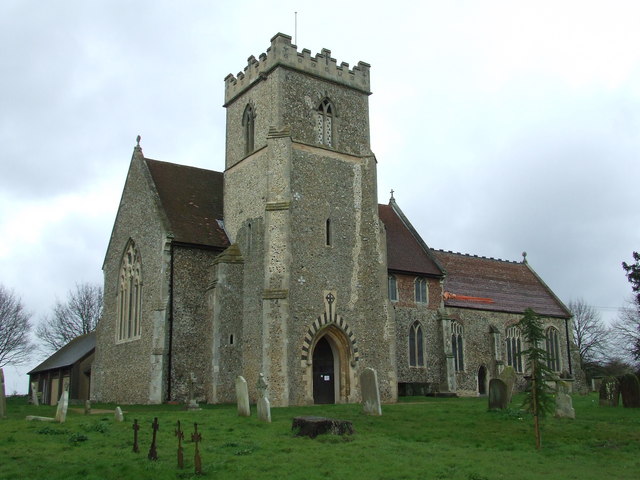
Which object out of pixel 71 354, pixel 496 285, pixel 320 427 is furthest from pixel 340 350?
pixel 71 354

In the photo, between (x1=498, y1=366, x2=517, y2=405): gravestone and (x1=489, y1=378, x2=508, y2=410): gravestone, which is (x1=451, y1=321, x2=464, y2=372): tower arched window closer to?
(x1=498, y1=366, x2=517, y2=405): gravestone

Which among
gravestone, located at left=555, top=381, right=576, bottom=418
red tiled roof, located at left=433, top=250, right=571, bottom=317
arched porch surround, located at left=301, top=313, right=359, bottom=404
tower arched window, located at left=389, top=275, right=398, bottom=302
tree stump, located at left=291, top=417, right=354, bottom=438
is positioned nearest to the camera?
tree stump, located at left=291, top=417, right=354, bottom=438

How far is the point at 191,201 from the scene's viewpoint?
30.6 m

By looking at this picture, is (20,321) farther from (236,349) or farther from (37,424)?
(37,424)

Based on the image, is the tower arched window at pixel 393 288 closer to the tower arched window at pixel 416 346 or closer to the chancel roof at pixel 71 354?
the tower arched window at pixel 416 346

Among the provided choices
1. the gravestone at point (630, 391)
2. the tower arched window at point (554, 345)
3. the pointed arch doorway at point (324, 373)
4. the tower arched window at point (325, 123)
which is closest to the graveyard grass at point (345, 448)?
the gravestone at point (630, 391)

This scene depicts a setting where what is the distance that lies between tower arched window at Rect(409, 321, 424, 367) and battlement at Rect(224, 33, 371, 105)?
12.1 m

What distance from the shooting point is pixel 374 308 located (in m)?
27.7

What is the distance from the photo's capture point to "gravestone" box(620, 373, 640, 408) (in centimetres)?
2198

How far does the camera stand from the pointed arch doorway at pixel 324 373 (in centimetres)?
2670

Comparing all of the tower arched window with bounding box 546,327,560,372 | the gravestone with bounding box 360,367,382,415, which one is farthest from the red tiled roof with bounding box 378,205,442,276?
the gravestone with bounding box 360,367,382,415

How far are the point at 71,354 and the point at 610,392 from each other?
94.9ft

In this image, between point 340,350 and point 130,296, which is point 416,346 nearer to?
point 340,350

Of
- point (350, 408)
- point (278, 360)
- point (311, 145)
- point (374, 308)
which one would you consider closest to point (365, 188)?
point (311, 145)
